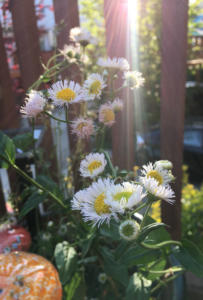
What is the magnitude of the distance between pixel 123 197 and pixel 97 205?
46 millimetres

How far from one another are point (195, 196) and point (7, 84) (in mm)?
1107

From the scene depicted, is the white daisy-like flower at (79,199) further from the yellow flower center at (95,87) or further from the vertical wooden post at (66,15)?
the vertical wooden post at (66,15)

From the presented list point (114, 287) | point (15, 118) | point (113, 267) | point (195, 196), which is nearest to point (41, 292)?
point (113, 267)

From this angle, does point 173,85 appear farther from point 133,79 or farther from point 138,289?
point 138,289

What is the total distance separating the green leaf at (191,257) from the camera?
533 mm

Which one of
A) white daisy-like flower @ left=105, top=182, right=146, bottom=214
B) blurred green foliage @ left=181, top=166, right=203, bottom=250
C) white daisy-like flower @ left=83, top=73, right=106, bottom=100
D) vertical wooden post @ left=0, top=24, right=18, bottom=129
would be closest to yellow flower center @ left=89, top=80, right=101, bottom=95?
white daisy-like flower @ left=83, top=73, right=106, bottom=100

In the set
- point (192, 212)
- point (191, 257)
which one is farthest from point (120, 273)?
point (192, 212)

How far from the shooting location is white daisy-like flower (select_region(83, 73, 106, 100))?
0.55 meters

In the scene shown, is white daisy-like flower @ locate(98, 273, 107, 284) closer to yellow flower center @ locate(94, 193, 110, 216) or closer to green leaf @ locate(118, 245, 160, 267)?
green leaf @ locate(118, 245, 160, 267)

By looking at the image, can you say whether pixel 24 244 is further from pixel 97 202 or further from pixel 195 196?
pixel 195 196

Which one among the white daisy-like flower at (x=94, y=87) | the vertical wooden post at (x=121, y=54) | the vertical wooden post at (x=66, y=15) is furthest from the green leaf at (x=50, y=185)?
the vertical wooden post at (x=66, y=15)

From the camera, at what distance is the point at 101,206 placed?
1.38 feet

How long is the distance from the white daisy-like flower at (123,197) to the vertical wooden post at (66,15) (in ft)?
2.25

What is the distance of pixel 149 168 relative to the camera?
1.51ft
